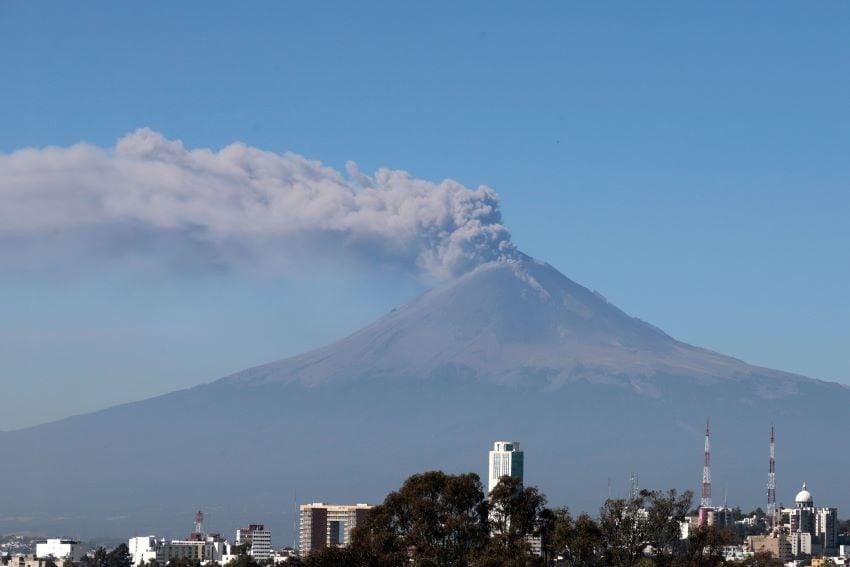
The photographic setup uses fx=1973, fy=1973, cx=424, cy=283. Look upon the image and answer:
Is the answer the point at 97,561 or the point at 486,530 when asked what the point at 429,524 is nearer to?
the point at 486,530

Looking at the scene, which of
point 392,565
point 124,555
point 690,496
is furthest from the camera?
point 124,555

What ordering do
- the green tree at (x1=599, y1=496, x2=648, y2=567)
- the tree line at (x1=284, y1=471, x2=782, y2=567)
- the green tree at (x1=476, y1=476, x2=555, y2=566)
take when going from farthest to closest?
the green tree at (x1=599, y1=496, x2=648, y2=567), the green tree at (x1=476, y1=476, x2=555, y2=566), the tree line at (x1=284, y1=471, x2=782, y2=567)

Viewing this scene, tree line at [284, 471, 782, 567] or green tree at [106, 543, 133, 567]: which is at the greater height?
tree line at [284, 471, 782, 567]

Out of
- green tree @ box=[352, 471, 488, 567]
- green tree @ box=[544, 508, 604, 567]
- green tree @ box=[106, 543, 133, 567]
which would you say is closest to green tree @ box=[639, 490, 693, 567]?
green tree @ box=[544, 508, 604, 567]

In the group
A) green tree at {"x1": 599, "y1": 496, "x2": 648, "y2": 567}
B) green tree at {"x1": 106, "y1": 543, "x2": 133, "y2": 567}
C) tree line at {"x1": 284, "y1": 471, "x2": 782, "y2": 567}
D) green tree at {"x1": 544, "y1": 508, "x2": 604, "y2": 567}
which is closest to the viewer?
tree line at {"x1": 284, "y1": 471, "x2": 782, "y2": 567}

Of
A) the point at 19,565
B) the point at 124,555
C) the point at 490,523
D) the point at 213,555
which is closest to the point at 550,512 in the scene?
the point at 490,523

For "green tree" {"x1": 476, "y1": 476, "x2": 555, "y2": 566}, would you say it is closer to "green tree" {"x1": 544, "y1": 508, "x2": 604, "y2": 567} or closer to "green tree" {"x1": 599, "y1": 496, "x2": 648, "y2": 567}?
"green tree" {"x1": 544, "y1": 508, "x2": 604, "y2": 567}

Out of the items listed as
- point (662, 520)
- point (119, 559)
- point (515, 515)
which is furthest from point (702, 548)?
point (119, 559)

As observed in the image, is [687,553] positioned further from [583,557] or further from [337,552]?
[337,552]
